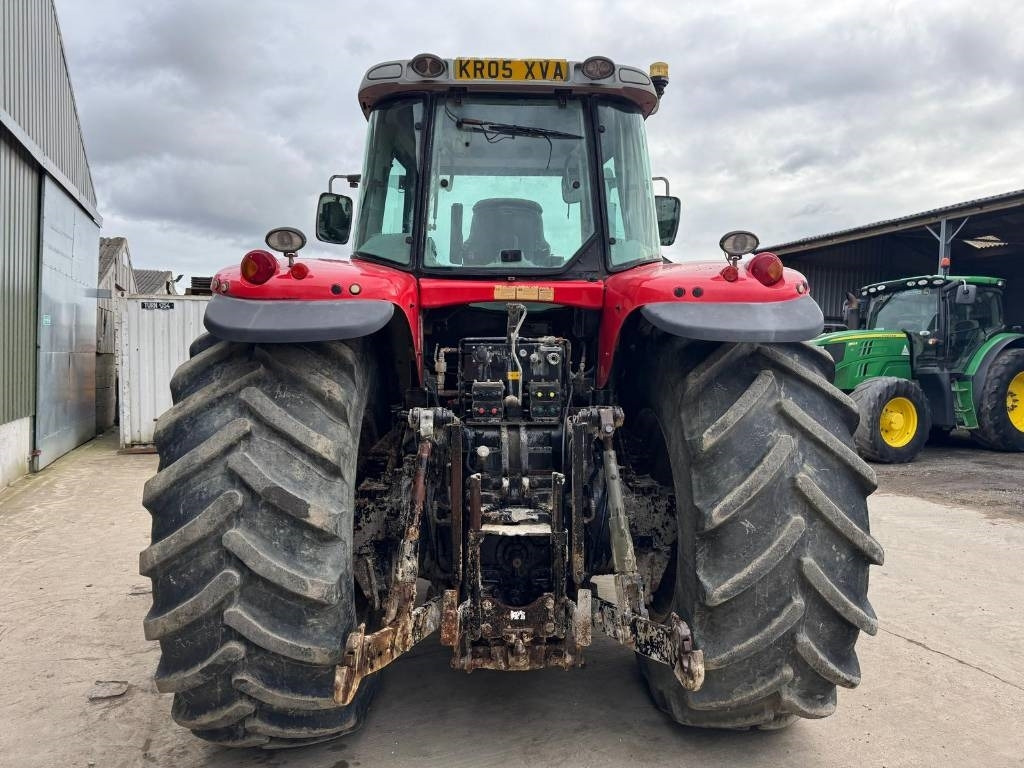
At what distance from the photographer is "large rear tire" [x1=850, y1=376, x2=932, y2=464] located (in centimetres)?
937

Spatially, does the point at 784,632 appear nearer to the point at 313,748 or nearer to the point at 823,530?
the point at 823,530

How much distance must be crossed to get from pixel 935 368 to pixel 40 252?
12.0 meters

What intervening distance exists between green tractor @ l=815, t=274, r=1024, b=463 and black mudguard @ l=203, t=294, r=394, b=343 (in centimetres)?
869

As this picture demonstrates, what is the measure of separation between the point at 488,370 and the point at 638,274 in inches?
26.6

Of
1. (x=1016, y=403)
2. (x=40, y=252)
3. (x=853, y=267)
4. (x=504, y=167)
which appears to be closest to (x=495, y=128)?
(x=504, y=167)

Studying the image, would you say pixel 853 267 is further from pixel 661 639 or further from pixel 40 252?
pixel 661 639

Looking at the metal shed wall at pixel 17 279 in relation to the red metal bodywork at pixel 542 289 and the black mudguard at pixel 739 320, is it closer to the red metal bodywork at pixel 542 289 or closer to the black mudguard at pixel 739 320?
the red metal bodywork at pixel 542 289

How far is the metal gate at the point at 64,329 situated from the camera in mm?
8906

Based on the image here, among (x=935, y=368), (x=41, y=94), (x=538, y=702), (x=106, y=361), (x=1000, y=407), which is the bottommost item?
(x=538, y=702)

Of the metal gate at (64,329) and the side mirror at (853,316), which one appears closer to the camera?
the metal gate at (64,329)

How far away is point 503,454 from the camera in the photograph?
2643 mm

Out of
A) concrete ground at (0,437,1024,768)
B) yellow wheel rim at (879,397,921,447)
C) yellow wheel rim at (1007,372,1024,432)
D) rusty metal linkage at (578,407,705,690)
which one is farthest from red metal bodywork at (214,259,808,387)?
yellow wheel rim at (1007,372,1024,432)

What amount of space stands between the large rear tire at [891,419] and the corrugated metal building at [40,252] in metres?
10.1

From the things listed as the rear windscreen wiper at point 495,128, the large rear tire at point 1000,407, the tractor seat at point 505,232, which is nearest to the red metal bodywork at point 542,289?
the tractor seat at point 505,232
